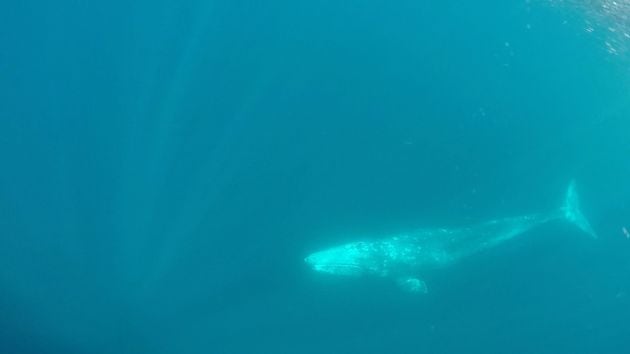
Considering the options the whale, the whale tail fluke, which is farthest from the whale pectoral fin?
the whale tail fluke

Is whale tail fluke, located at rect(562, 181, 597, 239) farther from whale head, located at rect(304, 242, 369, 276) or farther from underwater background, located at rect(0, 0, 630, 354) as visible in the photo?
whale head, located at rect(304, 242, 369, 276)

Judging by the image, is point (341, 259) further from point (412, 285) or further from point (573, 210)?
point (573, 210)

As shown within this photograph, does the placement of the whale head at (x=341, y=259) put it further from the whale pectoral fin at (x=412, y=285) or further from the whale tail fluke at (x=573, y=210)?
the whale tail fluke at (x=573, y=210)

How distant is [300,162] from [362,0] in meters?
3.37

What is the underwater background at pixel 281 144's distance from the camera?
30.3ft

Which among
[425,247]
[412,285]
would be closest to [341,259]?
[425,247]

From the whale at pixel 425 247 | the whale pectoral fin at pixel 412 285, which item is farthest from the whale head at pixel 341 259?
the whale pectoral fin at pixel 412 285

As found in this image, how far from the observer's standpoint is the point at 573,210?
15.4 m

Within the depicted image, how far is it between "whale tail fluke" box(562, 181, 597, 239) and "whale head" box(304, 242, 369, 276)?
5.34 metres

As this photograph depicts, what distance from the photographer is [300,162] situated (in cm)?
1155

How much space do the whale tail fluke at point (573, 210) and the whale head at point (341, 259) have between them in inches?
210

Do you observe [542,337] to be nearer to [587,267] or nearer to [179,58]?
[587,267]

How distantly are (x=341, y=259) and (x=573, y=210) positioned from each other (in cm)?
624

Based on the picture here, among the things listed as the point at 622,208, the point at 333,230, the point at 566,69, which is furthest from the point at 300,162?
the point at 622,208
